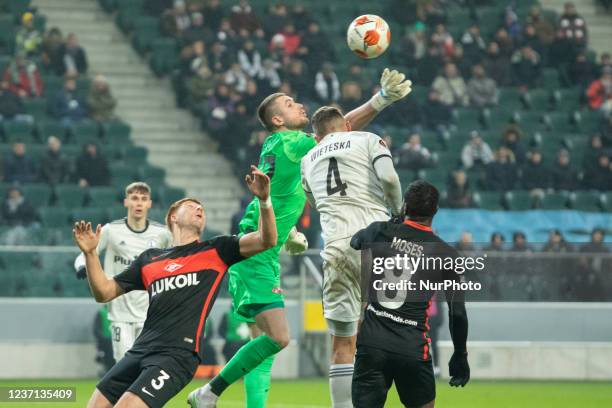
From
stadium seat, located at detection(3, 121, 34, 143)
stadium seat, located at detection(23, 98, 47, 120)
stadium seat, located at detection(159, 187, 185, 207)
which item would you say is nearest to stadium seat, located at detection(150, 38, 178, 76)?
stadium seat, located at detection(23, 98, 47, 120)

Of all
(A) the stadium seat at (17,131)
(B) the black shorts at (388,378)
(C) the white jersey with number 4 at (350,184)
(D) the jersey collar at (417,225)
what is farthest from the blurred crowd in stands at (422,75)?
(B) the black shorts at (388,378)

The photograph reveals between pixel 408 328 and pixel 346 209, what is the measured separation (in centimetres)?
148

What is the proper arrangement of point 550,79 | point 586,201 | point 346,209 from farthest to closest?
point 550,79 < point 586,201 < point 346,209

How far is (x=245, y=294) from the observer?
8961mm

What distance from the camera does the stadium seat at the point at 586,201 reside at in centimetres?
2108

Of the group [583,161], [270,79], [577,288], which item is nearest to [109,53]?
[270,79]

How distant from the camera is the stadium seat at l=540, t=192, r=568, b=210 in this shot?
68.6ft

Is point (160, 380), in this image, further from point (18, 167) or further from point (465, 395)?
point (18, 167)

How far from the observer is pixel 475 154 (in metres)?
21.4

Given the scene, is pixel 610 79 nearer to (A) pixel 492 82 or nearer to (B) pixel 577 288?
(A) pixel 492 82

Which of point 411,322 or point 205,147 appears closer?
point 411,322

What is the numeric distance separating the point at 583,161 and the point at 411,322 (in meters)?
15.5

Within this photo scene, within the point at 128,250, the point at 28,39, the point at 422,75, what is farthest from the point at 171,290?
the point at 422,75

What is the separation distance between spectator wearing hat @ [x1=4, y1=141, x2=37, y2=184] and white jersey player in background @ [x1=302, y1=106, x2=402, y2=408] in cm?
1081
